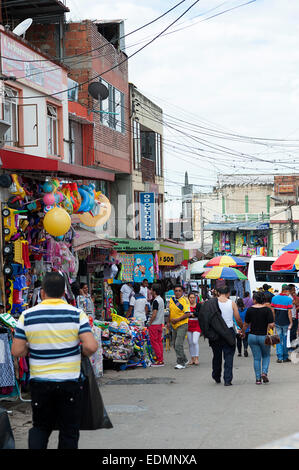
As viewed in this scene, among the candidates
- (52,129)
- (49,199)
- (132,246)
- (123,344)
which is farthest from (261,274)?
(49,199)

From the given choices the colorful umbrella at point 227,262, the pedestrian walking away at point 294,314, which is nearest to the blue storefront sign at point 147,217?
the colorful umbrella at point 227,262

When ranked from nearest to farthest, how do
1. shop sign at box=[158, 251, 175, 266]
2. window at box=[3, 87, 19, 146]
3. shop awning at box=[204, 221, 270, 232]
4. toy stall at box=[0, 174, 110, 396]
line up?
toy stall at box=[0, 174, 110, 396] → window at box=[3, 87, 19, 146] → shop sign at box=[158, 251, 175, 266] → shop awning at box=[204, 221, 270, 232]

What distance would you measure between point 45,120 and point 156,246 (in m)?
7.62

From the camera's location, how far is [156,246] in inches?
1009

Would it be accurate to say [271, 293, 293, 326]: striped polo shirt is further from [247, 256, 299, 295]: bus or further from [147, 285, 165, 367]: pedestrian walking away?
[247, 256, 299, 295]: bus

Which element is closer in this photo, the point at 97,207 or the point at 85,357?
the point at 85,357

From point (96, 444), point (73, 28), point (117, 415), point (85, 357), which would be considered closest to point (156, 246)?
point (73, 28)

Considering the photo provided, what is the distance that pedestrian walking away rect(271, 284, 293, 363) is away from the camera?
54.0ft

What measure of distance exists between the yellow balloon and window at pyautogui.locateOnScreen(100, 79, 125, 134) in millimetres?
13319

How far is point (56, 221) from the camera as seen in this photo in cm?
1279

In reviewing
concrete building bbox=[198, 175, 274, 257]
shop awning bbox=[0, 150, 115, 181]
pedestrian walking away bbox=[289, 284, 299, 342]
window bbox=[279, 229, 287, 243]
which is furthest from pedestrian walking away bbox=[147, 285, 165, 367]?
window bbox=[279, 229, 287, 243]

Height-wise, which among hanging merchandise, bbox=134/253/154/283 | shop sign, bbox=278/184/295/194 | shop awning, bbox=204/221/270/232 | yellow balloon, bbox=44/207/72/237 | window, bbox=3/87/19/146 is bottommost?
hanging merchandise, bbox=134/253/154/283
